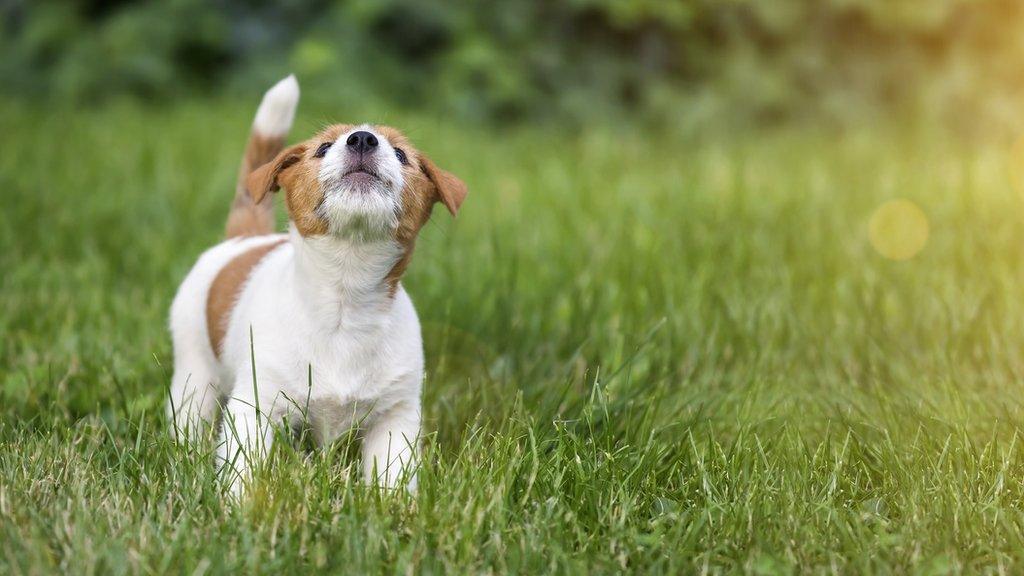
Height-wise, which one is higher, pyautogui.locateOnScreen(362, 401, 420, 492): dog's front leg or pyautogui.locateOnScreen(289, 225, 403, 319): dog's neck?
pyautogui.locateOnScreen(289, 225, 403, 319): dog's neck

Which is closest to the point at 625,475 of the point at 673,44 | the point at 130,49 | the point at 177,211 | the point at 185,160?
the point at 177,211

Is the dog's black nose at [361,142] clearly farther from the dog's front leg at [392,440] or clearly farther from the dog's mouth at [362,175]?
the dog's front leg at [392,440]

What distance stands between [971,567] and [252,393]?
5.44 feet

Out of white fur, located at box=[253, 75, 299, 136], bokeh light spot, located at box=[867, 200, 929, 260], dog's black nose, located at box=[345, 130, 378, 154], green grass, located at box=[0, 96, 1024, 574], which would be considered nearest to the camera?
green grass, located at box=[0, 96, 1024, 574]

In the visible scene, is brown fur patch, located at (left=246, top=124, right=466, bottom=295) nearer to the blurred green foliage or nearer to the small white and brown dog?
the small white and brown dog

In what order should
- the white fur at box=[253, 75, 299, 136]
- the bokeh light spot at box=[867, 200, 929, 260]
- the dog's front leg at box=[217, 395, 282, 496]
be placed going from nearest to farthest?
1. the dog's front leg at box=[217, 395, 282, 496]
2. the white fur at box=[253, 75, 299, 136]
3. the bokeh light spot at box=[867, 200, 929, 260]

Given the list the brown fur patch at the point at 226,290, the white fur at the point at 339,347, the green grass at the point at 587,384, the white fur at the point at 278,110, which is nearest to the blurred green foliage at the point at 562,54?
the green grass at the point at 587,384

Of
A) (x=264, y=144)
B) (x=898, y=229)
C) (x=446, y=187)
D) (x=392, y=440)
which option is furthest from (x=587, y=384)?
(x=898, y=229)

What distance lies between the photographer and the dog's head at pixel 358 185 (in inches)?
98.2

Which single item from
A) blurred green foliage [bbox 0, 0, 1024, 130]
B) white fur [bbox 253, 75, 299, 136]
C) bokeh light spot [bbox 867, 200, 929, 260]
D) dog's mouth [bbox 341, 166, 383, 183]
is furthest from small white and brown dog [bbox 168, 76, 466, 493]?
blurred green foliage [bbox 0, 0, 1024, 130]

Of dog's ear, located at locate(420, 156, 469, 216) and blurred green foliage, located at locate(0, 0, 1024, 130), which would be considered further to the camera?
blurred green foliage, located at locate(0, 0, 1024, 130)

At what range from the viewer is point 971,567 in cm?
226

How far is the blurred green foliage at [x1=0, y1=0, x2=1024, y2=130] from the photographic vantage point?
8164mm

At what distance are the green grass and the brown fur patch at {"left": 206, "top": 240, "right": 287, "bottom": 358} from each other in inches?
10.5
